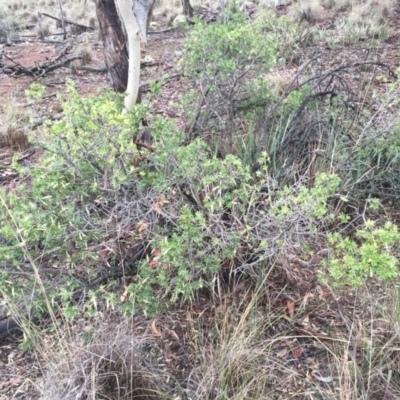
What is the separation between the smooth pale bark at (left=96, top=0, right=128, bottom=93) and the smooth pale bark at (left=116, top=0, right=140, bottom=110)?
1.09m

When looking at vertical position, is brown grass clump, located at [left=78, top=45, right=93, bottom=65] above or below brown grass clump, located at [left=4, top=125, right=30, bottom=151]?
above

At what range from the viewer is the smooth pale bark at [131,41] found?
3619mm

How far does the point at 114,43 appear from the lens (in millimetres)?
4801

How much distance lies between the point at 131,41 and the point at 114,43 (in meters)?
1.24

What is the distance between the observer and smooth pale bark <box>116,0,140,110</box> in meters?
3.62

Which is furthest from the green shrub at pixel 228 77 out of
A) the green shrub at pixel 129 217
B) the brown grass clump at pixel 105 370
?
the brown grass clump at pixel 105 370

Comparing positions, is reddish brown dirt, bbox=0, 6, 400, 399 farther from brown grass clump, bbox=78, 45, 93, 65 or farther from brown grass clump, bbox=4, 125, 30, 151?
brown grass clump, bbox=4, 125, 30, 151

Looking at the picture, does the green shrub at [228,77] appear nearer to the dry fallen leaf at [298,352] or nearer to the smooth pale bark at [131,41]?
the smooth pale bark at [131,41]

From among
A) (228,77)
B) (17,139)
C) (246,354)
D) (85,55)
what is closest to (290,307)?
(246,354)

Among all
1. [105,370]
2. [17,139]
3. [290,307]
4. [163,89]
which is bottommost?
[290,307]

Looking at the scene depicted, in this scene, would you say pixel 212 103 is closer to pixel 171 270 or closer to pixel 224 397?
pixel 171 270

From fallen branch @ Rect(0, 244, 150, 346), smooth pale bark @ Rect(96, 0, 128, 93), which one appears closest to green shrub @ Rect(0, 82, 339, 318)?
fallen branch @ Rect(0, 244, 150, 346)

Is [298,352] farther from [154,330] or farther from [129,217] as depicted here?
[129,217]

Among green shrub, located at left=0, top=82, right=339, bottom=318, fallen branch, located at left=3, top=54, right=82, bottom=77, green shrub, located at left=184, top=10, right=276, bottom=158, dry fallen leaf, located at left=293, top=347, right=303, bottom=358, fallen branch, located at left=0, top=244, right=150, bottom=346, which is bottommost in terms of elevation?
dry fallen leaf, located at left=293, top=347, right=303, bottom=358
